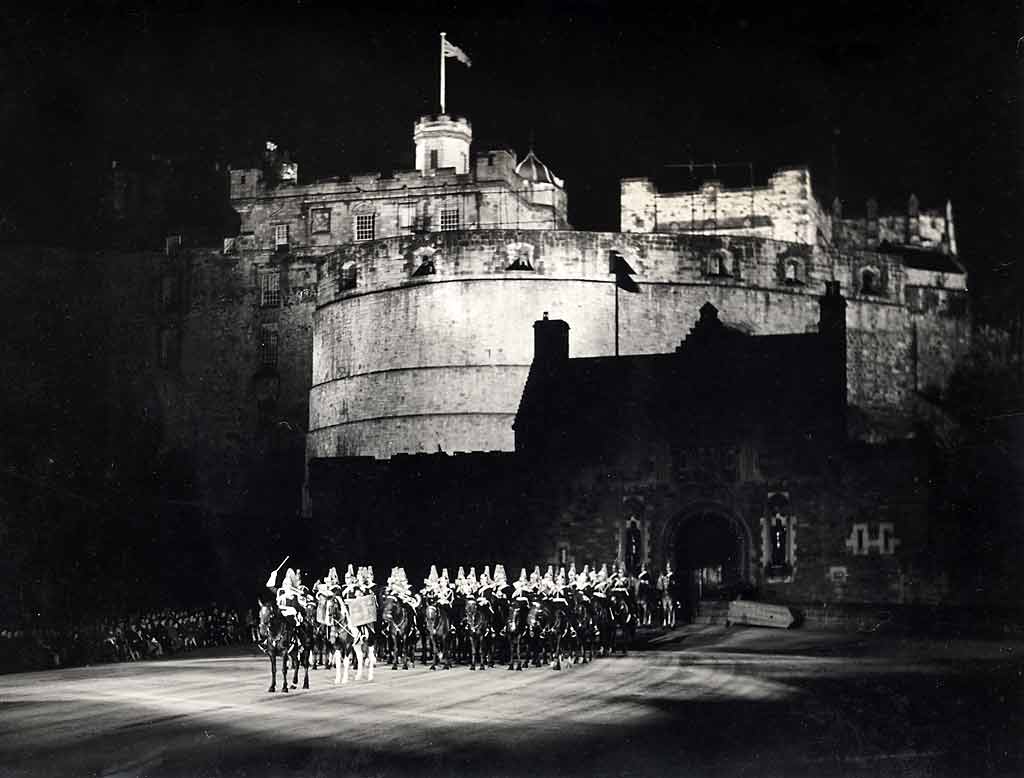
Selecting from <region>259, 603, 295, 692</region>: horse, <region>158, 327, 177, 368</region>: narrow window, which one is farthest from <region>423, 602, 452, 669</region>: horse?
<region>158, 327, 177, 368</region>: narrow window

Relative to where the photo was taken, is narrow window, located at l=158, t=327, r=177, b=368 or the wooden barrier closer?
the wooden barrier

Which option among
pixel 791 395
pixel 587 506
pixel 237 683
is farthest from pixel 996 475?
pixel 237 683

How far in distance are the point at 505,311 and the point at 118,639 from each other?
21.5m

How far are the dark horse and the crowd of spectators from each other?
242 centimetres

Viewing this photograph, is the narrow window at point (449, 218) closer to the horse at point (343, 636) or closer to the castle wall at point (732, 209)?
the castle wall at point (732, 209)

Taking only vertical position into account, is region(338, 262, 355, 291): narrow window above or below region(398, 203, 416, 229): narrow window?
below

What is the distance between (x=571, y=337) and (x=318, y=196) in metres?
16.7

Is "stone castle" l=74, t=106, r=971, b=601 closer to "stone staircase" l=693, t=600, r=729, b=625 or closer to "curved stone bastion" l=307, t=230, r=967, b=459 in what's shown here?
"curved stone bastion" l=307, t=230, r=967, b=459

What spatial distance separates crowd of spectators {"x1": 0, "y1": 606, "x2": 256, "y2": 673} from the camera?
30641 millimetres

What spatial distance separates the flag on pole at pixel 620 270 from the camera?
5169 centimetres

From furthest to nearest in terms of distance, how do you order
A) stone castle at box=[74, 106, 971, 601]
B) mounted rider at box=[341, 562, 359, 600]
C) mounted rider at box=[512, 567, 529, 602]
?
1. stone castle at box=[74, 106, 971, 601]
2. mounted rider at box=[512, 567, 529, 602]
3. mounted rider at box=[341, 562, 359, 600]

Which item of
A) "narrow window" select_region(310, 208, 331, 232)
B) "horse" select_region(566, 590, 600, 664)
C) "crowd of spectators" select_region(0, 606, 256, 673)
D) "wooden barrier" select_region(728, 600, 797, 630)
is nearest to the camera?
"horse" select_region(566, 590, 600, 664)

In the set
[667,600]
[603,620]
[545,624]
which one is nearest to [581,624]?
[603,620]

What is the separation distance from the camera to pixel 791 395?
39.9 meters
